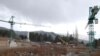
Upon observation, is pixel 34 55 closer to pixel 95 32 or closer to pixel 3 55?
pixel 3 55

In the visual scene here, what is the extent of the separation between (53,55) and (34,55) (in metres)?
1.86

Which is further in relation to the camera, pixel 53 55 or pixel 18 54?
pixel 53 55

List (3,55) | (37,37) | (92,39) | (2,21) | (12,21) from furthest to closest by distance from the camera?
(37,37), (2,21), (12,21), (92,39), (3,55)

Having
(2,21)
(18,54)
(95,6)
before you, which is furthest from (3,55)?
(2,21)

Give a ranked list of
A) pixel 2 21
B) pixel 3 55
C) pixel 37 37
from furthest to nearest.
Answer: pixel 37 37 < pixel 2 21 < pixel 3 55

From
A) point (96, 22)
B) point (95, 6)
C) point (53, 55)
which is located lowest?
point (53, 55)

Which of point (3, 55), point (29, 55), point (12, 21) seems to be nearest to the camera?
point (3, 55)

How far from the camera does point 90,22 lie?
1599 inches

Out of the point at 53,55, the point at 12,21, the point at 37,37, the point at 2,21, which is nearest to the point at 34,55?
the point at 53,55

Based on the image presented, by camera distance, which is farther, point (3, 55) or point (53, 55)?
point (53, 55)

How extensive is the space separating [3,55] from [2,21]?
126ft

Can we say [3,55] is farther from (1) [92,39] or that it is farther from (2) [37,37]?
(2) [37,37]

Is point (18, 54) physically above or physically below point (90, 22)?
below

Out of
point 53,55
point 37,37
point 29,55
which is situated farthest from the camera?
point 37,37
